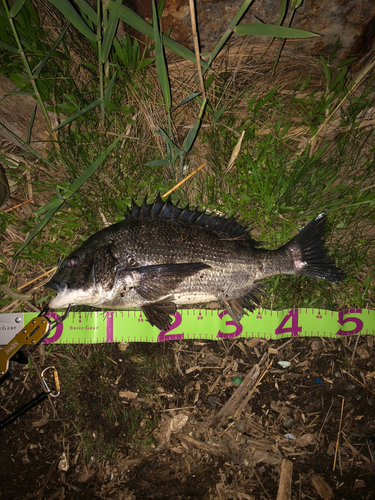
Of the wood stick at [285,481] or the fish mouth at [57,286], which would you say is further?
the wood stick at [285,481]

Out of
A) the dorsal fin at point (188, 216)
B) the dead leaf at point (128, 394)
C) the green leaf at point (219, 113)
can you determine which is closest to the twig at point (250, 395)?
the dead leaf at point (128, 394)

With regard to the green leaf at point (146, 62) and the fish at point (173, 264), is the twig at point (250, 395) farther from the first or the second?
the green leaf at point (146, 62)

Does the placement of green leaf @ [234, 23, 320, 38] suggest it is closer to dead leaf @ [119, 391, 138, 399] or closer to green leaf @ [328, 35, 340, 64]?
green leaf @ [328, 35, 340, 64]

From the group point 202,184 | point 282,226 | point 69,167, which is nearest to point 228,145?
point 202,184

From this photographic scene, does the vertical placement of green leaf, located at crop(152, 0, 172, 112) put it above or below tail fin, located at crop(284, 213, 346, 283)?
above

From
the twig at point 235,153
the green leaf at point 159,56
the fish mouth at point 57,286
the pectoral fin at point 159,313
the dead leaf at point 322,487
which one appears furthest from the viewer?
the twig at point 235,153

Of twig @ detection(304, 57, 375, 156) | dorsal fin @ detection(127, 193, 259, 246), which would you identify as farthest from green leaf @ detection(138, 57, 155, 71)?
twig @ detection(304, 57, 375, 156)

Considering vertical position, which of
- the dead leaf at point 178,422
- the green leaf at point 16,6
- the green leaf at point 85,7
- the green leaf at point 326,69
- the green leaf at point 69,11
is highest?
the green leaf at point 326,69
